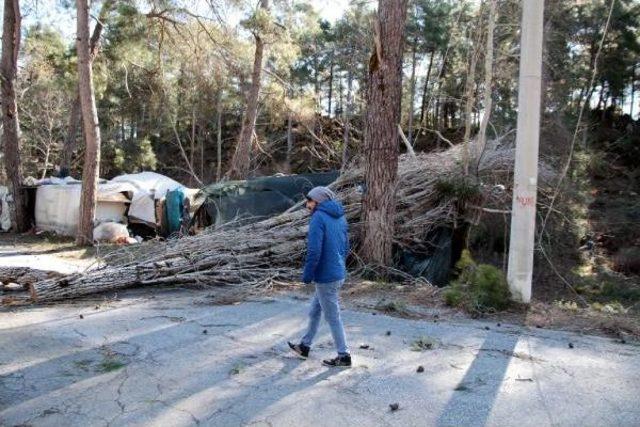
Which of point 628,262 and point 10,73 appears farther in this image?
point 628,262

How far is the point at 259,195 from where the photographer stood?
14328mm

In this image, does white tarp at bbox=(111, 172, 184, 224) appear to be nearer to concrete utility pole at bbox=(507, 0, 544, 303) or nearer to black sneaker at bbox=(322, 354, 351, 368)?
concrete utility pole at bbox=(507, 0, 544, 303)

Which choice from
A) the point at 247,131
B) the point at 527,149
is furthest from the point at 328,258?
the point at 247,131

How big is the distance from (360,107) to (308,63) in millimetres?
10705

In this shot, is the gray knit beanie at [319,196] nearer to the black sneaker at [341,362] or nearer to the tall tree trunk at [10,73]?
the black sneaker at [341,362]

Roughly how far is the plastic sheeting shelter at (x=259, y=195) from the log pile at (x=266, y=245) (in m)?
1.48

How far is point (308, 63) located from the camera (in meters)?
41.3

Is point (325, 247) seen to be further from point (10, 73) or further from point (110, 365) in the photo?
point (10, 73)

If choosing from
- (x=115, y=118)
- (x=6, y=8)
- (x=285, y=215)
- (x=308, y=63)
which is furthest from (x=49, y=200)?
(x=308, y=63)

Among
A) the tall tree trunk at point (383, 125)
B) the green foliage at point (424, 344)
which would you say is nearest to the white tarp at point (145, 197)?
the tall tree trunk at point (383, 125)

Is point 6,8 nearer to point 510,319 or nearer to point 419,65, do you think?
point 510,319

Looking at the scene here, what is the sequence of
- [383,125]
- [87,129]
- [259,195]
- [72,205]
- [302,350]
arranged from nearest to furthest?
[302,350] → [383,125] → [259,195] → [87,129] → [72,205]

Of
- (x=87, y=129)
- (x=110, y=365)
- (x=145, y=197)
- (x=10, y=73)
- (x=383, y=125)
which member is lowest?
(x=110, y=365)

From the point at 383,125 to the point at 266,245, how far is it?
9.60ft
